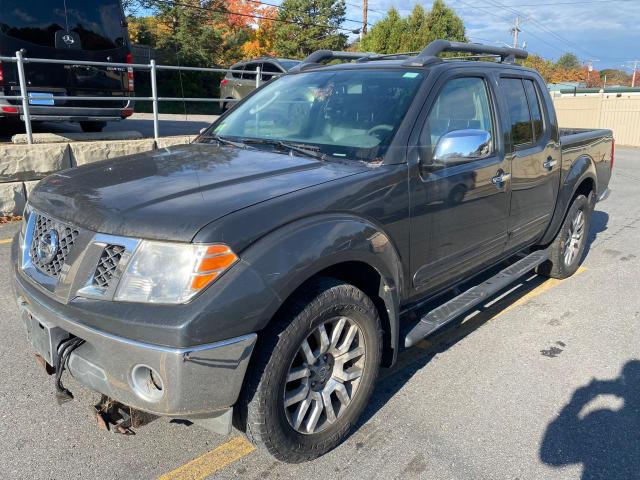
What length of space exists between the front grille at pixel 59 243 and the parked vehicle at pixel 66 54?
544 centimetres

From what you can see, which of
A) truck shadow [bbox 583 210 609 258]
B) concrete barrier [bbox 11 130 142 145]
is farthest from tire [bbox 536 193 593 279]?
concrete barrier [bbox 11 130 142 145]

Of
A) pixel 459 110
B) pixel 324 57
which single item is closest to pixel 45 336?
pixel 459 110

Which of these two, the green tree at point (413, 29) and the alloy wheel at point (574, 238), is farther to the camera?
the green tree at point (413, 29)

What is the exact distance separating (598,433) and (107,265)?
265 centimetres

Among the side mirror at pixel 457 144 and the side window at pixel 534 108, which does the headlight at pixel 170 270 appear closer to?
the side mirror at pixel 457 144

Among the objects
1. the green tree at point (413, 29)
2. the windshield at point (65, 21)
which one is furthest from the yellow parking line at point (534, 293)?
the green tree at point (413, 29)

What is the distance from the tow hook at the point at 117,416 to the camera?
254 cm

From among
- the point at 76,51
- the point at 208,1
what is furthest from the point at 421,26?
the point at 76,51

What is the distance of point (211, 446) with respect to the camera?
9.17 ft

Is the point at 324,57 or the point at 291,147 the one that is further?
the point at 324,57

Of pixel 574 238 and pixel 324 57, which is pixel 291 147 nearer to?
pixel 324 57

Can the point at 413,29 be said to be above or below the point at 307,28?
below

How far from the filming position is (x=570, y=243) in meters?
5.39

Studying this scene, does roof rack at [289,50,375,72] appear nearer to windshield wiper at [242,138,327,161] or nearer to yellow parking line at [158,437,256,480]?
windshield wiper at [242,138,327,161]
